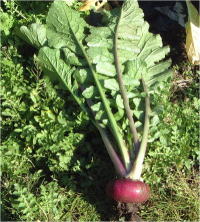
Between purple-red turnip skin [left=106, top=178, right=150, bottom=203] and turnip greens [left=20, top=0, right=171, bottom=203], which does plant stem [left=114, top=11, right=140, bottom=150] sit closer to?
turnip greens [left=20, top=0, right=171, bottom=203]

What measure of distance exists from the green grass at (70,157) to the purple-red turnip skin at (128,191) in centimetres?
14

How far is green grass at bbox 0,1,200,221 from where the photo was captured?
106 inches

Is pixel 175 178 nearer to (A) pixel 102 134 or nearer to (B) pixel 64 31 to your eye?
(A) pixel 102 134

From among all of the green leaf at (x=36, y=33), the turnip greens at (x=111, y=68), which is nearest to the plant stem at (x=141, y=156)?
the turnip greens at (x=111, y=68)

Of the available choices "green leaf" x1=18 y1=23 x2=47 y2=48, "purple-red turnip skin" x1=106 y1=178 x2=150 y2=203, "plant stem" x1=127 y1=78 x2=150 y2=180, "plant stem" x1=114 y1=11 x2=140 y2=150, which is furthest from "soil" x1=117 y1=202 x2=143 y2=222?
"green leaf" x1=18 y1=23 x2=47 y2=48

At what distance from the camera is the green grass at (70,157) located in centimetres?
269

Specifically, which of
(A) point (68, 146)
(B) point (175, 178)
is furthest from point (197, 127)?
(A) point (68, 146)

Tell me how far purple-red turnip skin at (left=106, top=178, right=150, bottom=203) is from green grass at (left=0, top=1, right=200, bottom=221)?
14cm

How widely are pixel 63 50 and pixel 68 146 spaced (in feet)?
1.80

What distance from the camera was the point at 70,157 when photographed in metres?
2.74

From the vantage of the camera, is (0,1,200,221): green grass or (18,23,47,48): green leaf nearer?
(0,1,200,221): green grass

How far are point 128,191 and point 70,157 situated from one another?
1.28 ft

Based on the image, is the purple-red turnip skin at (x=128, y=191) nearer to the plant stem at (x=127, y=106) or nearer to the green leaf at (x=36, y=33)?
the plant stem at (x=127, y=106)

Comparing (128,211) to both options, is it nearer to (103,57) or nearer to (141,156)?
(141,156)
